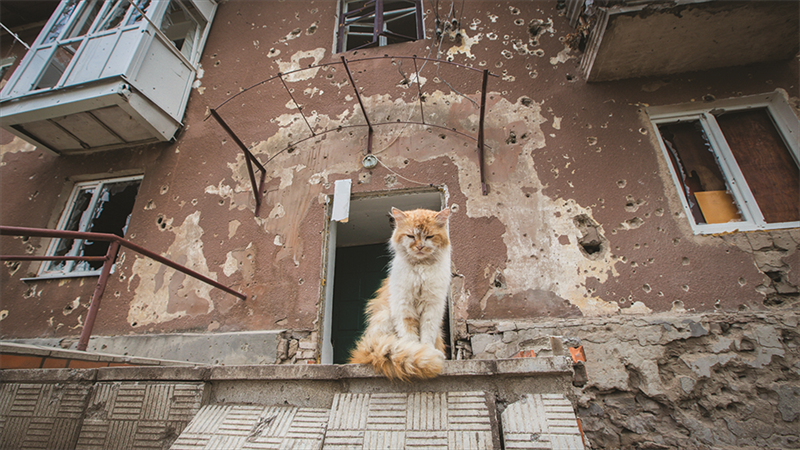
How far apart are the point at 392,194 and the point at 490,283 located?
154 centimetres

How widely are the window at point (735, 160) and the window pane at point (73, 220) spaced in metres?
7.74

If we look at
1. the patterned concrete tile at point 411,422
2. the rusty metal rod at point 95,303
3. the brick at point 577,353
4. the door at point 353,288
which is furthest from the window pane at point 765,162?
the rusty metal rod at point 95,303

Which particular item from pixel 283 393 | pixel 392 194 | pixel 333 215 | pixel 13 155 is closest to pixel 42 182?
pixel 13 155

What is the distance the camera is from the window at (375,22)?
5227 mm

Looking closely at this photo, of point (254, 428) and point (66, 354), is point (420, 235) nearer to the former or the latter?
point (254, 428)

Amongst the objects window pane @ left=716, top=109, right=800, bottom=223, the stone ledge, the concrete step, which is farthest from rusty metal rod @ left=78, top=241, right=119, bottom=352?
window pane @ left=716, top=109, right=800, bottom=223

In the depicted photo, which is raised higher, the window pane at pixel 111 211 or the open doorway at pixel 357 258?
the window pane at pixel 111 211

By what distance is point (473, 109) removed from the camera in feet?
14.3

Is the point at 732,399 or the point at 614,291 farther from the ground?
the point at 614,291

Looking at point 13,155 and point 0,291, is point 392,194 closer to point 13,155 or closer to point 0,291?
point 0,291

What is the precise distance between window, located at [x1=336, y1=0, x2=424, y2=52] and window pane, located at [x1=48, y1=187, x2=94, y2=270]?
4.43 metres

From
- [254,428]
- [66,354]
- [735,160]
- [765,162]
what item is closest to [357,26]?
[735,160]

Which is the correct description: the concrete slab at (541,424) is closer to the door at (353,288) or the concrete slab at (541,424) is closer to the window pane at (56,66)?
the door at (353,288)

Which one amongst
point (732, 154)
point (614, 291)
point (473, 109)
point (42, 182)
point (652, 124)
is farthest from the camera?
point (42, 182)
